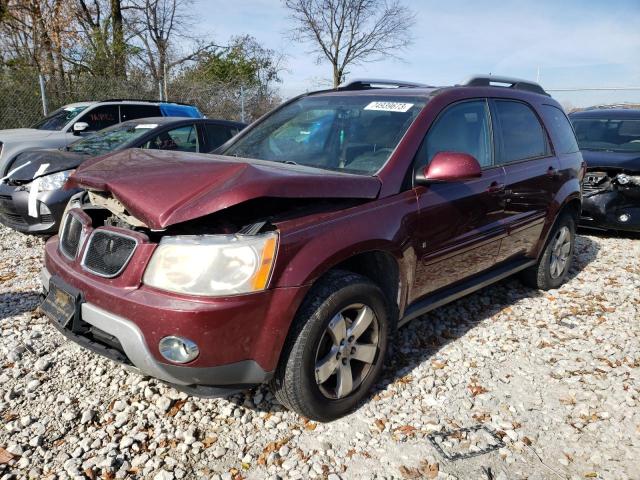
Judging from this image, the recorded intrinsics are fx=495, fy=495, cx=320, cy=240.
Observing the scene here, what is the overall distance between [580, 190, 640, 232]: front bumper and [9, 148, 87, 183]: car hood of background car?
20.5ft

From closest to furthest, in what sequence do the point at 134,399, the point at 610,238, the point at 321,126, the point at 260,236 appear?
the point at 260,236
the point at 134,399
the point at 321,126
the point at 610,238

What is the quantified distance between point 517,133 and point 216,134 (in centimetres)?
417

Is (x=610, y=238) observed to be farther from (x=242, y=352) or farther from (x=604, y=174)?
(x=242, y=352)

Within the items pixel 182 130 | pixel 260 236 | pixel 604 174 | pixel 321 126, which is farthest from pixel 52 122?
pixel 604 174

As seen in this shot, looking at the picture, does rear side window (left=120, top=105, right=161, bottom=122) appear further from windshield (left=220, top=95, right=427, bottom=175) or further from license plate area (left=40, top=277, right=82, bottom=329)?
license plate area (left=40, top=277, right=82, bottom=329)

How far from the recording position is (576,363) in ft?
11.1

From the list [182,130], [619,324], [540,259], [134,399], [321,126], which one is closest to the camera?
[134,399]

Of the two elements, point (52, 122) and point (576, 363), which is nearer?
point (576, 363)

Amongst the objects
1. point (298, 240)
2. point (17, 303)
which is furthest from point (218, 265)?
point (17, 303)

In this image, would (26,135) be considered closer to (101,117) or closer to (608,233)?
Answer: (101,117)

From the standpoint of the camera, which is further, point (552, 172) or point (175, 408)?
point (552, 172)

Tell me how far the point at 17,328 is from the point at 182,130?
3.46m

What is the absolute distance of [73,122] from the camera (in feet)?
27.4

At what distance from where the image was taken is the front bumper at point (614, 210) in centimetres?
636
